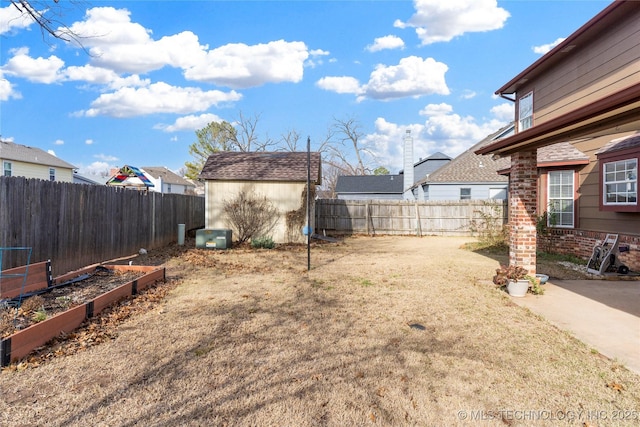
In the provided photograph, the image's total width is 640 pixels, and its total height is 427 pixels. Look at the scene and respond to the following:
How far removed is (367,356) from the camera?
3516 millimetres

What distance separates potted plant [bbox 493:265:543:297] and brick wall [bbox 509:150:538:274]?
16.4 inches

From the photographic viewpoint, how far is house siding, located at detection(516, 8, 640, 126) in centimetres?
767

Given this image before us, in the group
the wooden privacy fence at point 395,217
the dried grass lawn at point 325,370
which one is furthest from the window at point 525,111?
the dried grass lawn at point 325,370

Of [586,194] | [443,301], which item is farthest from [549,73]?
[443,301]

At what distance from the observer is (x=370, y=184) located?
121 ft

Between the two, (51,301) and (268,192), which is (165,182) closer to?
(268,192)

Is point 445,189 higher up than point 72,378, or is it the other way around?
point 445,189

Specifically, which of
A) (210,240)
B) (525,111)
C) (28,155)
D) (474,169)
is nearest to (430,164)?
(474,169)

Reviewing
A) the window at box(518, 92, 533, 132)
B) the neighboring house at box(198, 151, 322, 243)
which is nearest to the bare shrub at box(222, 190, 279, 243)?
the neighboring house at box(198, 151, 322, 243)

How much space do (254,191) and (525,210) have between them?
29.4 feet

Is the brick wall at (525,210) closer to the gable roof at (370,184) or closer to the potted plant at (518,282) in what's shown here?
the potted plant at (518,282)

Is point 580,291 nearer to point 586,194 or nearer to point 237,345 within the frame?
point 586,194

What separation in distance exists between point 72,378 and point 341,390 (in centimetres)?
223

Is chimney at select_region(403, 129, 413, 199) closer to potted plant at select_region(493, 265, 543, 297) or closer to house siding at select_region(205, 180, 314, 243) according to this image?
house siding at select_region(205, 180, 314, 243)
